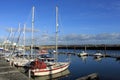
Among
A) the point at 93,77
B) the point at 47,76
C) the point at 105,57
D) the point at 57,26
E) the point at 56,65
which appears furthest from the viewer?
the point at 105,57

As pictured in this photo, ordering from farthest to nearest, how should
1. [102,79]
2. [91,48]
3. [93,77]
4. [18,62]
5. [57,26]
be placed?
1. [91,48]
2. [18,62]
3. [57,26]
4. [102,79]
5. [93,77]

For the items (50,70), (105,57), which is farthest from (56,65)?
(105,57)

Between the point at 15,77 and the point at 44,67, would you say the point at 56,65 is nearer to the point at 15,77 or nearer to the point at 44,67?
the point at 44,67

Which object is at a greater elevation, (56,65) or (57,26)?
(57,26)

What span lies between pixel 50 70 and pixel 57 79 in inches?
86.0

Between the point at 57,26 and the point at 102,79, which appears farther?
the point at 57,26

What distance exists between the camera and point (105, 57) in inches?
2896

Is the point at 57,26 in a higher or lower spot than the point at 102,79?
higher

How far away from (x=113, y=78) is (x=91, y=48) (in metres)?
92.2

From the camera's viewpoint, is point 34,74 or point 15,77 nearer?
point 15,77

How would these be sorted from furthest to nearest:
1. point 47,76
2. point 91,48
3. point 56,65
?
1. point 91,48
2. point 56,65
3. point 47,76

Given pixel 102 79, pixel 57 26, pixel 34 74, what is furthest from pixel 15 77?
pixel 57 26

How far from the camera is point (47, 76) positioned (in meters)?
35.7

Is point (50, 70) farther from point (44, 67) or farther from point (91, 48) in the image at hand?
point (91, 48)
